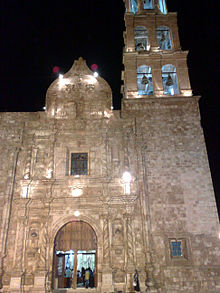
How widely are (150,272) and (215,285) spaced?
2883 millimetres

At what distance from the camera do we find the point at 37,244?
12711 mm

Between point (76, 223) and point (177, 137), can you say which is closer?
point (76, 223)

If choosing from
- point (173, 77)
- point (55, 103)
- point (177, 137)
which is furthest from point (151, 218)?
point (173, 77)

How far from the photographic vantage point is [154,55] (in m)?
17.5

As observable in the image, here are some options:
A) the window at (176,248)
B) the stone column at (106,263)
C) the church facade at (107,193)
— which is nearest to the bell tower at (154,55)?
the church facade at (107,193)

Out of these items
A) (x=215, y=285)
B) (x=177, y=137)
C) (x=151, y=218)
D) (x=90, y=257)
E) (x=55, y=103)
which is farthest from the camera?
(x=90, y=257)

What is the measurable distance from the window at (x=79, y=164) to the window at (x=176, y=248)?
5459mm

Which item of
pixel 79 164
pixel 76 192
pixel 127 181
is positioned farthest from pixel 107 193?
pixel 79 164

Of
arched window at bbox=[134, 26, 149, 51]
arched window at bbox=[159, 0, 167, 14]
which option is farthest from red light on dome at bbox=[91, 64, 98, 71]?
arched window at bbox=[159, 0, 167, 14]

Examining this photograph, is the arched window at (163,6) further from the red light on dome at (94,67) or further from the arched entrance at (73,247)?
the arched entrance at (73,247)

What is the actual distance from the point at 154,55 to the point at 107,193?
31.0 feet

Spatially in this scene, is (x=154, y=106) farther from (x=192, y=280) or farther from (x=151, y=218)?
(x=192, y=280)

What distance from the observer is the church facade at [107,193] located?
12320mm

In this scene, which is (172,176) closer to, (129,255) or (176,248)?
(176,248)
